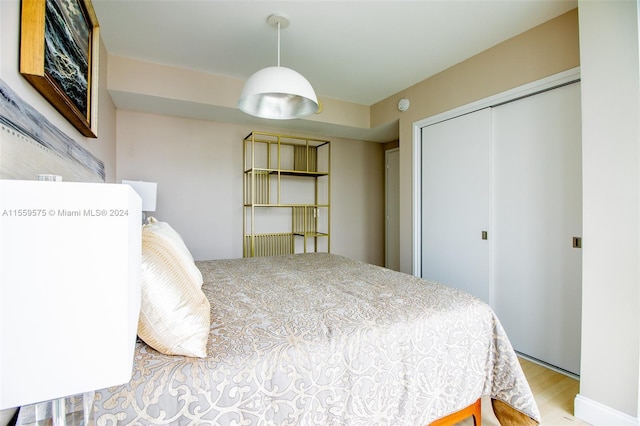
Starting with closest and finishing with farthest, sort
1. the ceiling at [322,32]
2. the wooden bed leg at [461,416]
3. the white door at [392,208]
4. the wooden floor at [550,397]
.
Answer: the wooden bed leg at [461,416], the wooden floor at [550,397], the ceiling at [322,32], the white door at [392,208]

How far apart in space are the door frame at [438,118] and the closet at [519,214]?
55 mm

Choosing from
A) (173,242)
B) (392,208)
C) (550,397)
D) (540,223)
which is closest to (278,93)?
(173,242)

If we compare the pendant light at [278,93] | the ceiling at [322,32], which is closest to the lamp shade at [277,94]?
the pendant light at [278,93]

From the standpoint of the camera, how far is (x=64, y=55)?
1.33 m

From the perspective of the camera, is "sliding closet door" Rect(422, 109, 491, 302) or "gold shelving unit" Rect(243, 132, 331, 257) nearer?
"sliding closet door" Rect(422, 109, 491, 302)

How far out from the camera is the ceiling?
2023 millimetres

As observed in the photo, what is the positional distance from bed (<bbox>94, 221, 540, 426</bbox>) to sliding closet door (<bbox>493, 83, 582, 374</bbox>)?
1143mm

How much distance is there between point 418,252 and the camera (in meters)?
3.29

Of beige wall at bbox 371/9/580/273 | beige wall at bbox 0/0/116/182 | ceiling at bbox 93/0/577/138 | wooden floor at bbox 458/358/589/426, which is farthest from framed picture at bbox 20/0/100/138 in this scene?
beige wall at bbox 371/9/580/273

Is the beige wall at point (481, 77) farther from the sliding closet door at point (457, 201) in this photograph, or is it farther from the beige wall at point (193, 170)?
the beige wall at point (193, 170)

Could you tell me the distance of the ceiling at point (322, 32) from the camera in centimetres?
202

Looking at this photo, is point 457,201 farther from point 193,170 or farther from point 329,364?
point 193,170

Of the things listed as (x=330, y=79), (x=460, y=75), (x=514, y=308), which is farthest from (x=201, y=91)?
(x=514, y=308)

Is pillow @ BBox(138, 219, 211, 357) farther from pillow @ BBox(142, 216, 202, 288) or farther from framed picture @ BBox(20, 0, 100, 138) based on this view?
framed picture @ BBox(20, 0, 100, 138)
